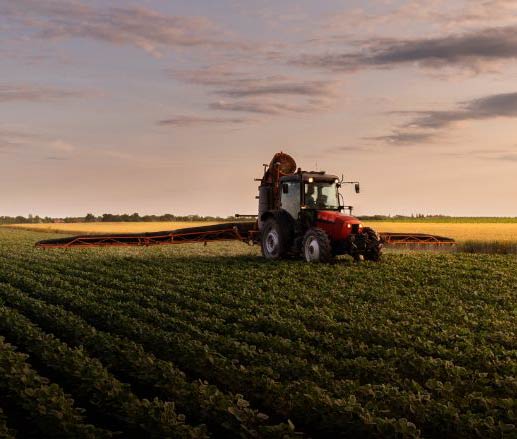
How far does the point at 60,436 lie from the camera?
21.1 feet

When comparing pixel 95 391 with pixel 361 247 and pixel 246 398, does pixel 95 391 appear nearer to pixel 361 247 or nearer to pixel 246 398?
pixel 246 398

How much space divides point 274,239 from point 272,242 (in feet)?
1.14

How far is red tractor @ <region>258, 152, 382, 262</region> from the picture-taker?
18906 millimetres

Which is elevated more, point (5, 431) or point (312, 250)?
point (312, 250)

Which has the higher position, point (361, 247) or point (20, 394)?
point (361, 247)

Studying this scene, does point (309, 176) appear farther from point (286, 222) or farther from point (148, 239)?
point (148, 239)

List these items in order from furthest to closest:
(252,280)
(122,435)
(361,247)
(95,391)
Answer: (361,247), (252,280), (95,391), (122,435)

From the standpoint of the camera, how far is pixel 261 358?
9.04 metres

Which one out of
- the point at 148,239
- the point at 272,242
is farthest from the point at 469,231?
the point at 272,242

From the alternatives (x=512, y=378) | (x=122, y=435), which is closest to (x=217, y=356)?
(x=122, y=435)

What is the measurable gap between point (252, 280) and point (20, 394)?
9.86 m

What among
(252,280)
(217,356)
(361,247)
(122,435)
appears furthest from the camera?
(361,247)

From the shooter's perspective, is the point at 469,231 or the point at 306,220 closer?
the point at 306,220

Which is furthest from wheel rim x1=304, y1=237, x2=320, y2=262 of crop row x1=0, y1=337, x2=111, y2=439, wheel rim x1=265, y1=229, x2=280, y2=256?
crop row x1=0, y1=337, x2=111, y2=439
